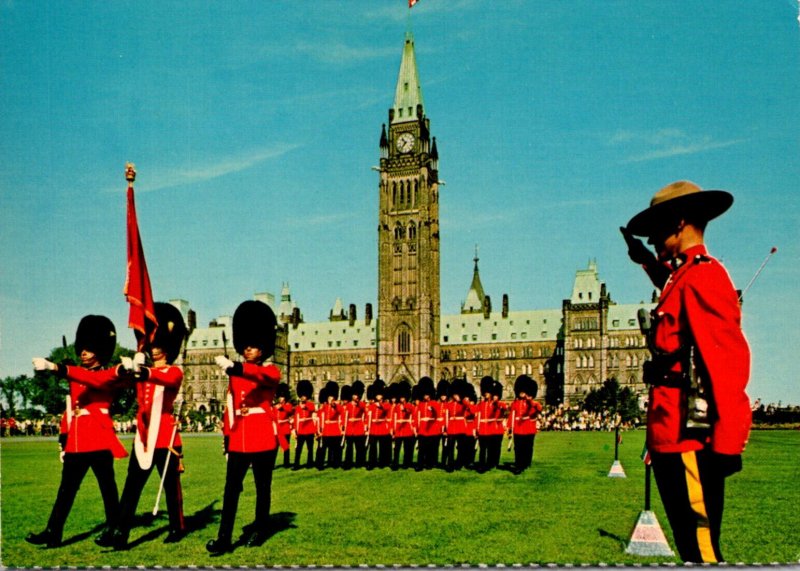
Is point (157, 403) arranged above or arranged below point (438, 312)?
below

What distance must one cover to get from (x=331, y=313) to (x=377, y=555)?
387ft

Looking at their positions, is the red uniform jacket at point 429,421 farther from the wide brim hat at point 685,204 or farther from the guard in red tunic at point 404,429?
the wide brim hat at point 685,204

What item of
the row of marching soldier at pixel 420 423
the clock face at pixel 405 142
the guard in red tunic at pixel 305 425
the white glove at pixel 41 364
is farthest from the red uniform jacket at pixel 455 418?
the clock face at pixel 405 142

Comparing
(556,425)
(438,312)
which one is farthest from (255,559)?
(438,312)

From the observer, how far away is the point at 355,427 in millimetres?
20000

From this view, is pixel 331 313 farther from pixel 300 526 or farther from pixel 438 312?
pixel 300 526

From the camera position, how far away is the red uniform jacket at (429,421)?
19.5 m

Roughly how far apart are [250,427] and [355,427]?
1126 cm

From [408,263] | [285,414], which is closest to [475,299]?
[408,263]

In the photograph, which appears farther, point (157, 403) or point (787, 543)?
point (157, 403)

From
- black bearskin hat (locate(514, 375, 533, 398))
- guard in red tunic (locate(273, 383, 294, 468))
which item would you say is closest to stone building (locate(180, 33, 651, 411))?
guard in red tunic (locate(273, 383, 294, 468))

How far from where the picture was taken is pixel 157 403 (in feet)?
30.7

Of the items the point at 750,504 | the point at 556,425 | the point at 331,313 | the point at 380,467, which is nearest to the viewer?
the point at 750,504

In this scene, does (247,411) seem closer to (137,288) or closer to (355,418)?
(137,288)
